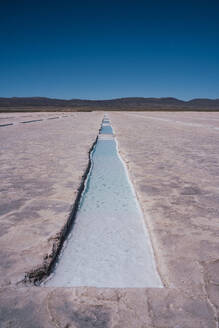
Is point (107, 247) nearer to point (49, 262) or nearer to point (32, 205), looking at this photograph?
point (49, 262)

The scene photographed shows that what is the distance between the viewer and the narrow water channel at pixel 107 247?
5.99 ft

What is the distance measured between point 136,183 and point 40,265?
7.50ft

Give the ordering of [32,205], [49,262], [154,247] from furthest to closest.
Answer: [32,205] < [154,247] < [49,262]

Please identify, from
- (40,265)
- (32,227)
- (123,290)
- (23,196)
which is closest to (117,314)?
(123,290)

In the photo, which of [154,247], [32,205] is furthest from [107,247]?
[32,205]

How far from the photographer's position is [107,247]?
2.25 metres

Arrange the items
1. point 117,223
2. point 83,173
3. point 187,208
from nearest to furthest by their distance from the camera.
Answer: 1. point 117,223
2. point 187,208
3. point 83,173

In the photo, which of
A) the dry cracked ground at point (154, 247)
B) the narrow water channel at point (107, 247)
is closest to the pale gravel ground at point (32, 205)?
the dry cracked ground at point (154, 247)

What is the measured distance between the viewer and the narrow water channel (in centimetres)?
183

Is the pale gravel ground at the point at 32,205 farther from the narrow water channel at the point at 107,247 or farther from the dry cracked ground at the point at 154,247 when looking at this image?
the narrow water channel at the point at 107,247

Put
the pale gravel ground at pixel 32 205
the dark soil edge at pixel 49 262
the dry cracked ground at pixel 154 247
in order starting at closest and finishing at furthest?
the dry cracked ground at pixel 154 247
the dark soil edge at pixel 49 262
the pale gravel ground at pixel 32 205

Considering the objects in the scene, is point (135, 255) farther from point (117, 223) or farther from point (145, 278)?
point (117, 223)

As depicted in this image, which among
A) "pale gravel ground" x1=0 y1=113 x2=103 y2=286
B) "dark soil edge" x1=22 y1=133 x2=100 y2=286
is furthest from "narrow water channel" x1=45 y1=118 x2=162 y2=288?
"pale gravel ground" x1=0 y1=113 x2=103 y2=286

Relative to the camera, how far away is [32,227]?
247cm
